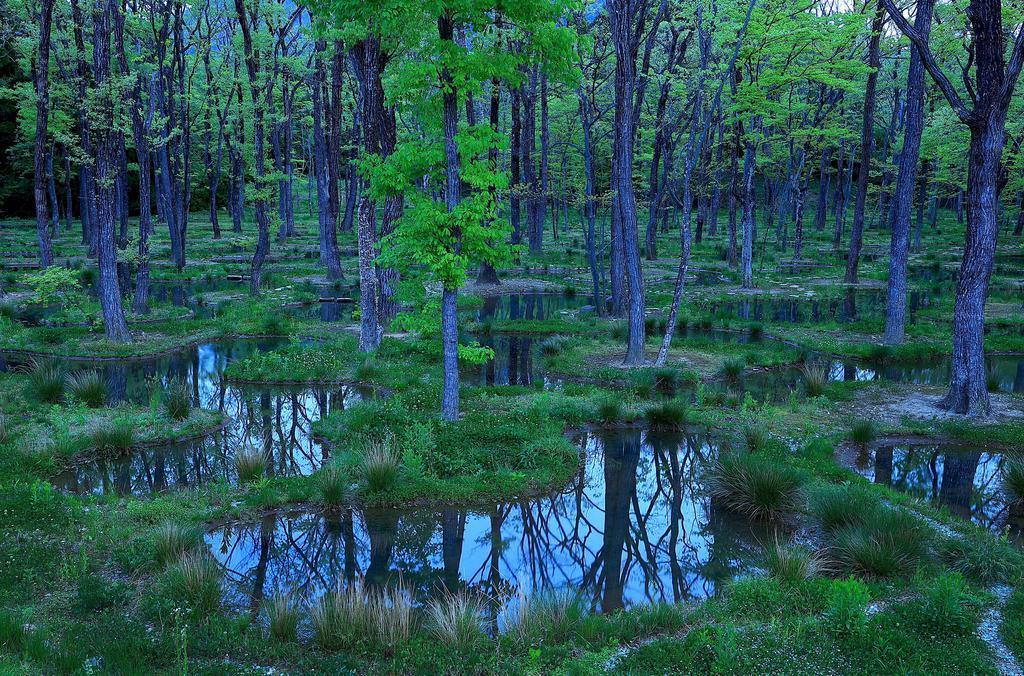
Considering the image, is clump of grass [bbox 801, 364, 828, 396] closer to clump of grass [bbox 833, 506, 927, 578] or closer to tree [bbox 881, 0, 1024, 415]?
tree [bbox 881, 0, 1024, 415]

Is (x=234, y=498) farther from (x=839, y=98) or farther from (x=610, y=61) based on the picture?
(x=839, y=98)

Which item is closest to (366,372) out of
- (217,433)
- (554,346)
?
(217,433)

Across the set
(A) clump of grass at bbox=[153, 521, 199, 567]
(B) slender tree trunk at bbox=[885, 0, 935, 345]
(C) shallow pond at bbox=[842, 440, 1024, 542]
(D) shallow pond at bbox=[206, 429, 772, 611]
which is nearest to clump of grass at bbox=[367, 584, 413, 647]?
(D) shallow pond at bbox=[206, 429, 772, 611]

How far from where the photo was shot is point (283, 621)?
5992 millimetres

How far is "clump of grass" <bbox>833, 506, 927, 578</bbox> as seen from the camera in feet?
23.1

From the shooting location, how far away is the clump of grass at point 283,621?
5.98 metres

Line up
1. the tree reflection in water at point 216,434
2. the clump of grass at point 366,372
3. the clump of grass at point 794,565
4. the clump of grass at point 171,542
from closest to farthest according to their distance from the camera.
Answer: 1. the clump of grass at point 794,565
2. the clump of grass at point 171,542
3. the tree reflection in water at point 216,434
4. the clump of grass at point 366,372

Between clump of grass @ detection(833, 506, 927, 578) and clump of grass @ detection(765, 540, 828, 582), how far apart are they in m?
0.37

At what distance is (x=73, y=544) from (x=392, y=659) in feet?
14.2

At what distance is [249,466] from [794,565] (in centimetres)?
709

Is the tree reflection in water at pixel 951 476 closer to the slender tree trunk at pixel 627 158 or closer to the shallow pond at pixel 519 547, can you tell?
the shallow pond at pixel 519 547

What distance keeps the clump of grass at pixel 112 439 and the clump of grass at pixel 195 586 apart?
195 inches

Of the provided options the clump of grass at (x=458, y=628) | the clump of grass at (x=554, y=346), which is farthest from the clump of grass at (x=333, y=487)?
the clump of grass at (x=554, y=346)

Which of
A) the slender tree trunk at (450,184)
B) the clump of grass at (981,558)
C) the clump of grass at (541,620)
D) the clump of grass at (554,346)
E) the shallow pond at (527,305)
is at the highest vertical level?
the slender tree trunk at (450,184)
